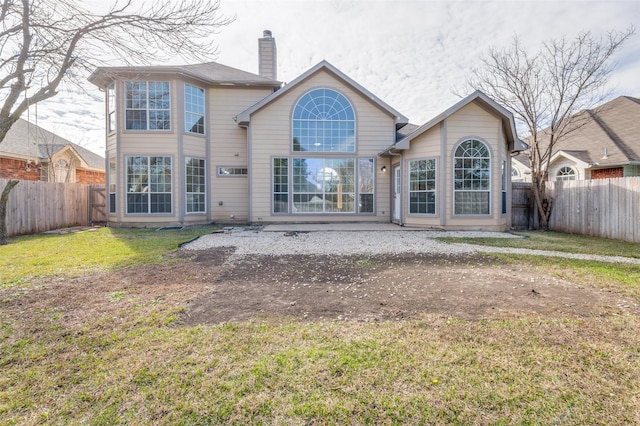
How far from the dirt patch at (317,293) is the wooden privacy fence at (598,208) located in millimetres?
5649

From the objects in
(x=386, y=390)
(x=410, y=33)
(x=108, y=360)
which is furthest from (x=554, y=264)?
(x=410, y=33)

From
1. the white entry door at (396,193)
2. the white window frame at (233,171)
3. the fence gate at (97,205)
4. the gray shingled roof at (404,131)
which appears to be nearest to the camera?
the white entry door at (396,193)

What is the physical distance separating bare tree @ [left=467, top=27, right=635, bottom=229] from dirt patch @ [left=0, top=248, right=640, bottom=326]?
862 cm

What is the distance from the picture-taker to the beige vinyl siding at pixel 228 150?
42.2ft

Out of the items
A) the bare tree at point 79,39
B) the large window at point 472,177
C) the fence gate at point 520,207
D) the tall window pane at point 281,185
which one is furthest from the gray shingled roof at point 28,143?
the fence gate at point 520,207

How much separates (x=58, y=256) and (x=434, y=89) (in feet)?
48.5

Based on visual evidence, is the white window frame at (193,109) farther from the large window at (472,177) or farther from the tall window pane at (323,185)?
the large window at (472,177)

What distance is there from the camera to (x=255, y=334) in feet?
9.42

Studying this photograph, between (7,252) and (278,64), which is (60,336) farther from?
(278,64)

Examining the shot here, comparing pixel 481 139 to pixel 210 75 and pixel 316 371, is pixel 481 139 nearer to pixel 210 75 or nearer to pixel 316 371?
pixel 316 371

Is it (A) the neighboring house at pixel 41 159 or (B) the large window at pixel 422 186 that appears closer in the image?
(B) the large window at pixel 422 186

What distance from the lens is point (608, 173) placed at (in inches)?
573

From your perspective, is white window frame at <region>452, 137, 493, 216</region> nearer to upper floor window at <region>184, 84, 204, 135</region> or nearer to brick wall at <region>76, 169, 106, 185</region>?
upper floor window at <region>184, 84, 204, 135</region>

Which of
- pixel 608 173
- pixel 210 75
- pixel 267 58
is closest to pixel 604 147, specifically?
pixel 608 173
